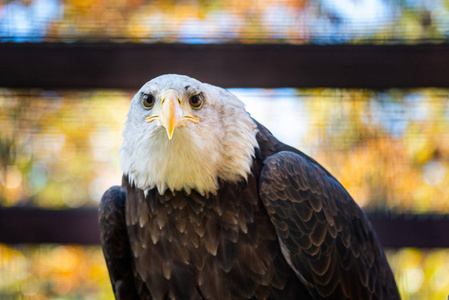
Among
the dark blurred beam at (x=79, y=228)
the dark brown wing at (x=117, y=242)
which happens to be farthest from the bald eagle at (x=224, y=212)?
the dark blurred beam at (x=79, y=228)

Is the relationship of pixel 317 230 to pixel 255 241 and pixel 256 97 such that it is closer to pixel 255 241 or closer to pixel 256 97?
pixel 255 241

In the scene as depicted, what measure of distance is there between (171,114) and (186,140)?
17 cm

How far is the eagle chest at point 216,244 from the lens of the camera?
187 centimetres

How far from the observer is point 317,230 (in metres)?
1.87

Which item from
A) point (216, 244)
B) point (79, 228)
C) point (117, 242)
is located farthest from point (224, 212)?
point (79, 228)

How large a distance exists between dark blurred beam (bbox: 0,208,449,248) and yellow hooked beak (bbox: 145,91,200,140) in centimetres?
115

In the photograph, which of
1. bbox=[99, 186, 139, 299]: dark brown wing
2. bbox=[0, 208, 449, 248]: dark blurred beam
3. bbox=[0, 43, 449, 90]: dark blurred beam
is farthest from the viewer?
bbox=[0, 208, 449, 248]: dark blurred beam

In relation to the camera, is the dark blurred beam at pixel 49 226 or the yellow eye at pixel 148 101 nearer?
the yellow eye at pixel 148 101

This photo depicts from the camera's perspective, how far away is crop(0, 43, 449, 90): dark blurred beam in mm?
2309

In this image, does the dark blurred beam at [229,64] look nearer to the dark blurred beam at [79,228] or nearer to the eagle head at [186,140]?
the eagle head at [186,140]

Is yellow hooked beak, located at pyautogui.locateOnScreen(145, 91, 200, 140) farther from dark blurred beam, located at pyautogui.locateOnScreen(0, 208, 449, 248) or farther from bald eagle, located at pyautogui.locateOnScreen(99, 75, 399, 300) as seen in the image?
dark blurred beam, located at pyautogui.locateOnScreen(0, 208, 449, 248)

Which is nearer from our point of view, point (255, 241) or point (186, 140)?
point (186, 140)

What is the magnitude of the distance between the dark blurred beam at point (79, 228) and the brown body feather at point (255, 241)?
2.19ft

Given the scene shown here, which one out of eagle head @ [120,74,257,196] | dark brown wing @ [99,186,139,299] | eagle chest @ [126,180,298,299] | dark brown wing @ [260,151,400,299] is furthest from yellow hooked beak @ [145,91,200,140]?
dark brown wing @ [99,186,139,299]
